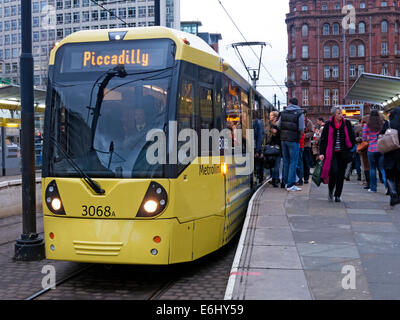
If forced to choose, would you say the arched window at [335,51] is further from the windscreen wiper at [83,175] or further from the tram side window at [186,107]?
the windscreen wiper at [83,175]

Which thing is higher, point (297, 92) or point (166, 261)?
point (297, 92)

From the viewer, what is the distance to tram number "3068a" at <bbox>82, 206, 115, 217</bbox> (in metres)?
5.84

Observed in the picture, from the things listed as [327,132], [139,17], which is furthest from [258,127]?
[139,17]

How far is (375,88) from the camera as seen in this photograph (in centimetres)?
1653

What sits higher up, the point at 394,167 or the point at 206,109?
the point at 206,109

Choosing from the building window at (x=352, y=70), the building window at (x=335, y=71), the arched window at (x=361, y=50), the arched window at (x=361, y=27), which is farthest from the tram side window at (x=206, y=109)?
the arched window at (x=361, y=27)

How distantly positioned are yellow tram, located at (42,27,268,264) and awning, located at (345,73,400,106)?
9007mm

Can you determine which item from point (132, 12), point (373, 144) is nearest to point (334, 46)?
point (132, 12)

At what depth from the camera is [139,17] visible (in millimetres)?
108562

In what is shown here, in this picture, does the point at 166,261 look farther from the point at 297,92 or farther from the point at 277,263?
the point at 297,92

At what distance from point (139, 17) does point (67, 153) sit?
107m

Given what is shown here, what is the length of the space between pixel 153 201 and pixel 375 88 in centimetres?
1255

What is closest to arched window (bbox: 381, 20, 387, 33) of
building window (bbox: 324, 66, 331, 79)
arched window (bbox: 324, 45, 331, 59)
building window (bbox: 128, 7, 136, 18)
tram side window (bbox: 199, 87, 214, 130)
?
arched window (bbox: 324, 45, 331, 59)

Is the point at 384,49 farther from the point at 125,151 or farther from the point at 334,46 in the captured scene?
the point at 125,151
